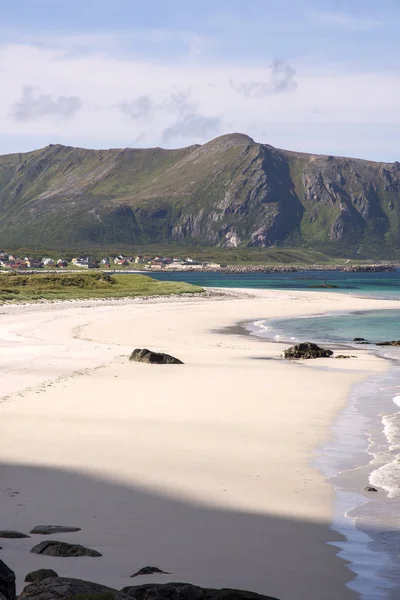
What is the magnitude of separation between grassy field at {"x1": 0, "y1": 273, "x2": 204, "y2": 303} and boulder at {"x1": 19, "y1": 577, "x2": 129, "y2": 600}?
290ft

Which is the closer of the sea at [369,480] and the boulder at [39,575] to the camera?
the boulder at [39,575]

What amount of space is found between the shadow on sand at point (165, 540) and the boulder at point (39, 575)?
15 cm

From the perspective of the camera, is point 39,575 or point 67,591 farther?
point 39,575

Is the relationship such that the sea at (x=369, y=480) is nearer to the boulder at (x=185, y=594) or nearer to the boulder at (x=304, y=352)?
the boulder at (x=185, y=594)

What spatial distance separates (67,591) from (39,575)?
164 cm

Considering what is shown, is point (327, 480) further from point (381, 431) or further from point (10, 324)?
point (10, 324)

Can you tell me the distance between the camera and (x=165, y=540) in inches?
446

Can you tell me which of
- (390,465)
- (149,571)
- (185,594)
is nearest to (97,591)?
(185,594)

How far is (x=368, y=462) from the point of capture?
17562 mm

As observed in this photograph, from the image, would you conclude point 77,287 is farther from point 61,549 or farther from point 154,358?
point 61,549

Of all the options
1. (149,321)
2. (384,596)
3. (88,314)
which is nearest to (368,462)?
(384,596)

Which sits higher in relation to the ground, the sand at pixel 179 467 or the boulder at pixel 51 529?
the boulder at pixel 51 529

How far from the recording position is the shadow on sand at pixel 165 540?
Answer: 966 cm

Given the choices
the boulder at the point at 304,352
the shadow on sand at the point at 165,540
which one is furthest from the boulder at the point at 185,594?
the boulder at the point at 304,352
